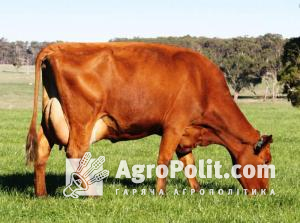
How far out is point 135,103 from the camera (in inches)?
347

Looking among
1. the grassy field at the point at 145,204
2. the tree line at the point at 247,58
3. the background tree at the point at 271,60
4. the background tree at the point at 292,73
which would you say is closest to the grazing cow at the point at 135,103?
the grassy field at the point at 145,204

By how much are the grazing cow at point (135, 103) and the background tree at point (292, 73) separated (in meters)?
47.6

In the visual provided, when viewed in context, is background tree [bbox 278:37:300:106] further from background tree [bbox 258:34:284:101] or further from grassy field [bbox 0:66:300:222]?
grassy field [bbox 0:66:300:222]

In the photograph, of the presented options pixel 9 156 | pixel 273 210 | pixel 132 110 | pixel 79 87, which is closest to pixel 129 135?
pixel 132 110

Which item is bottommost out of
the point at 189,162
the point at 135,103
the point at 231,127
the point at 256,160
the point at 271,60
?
the point at 271,60

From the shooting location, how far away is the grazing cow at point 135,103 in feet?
28.3

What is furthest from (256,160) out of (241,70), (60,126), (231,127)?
(241,70)

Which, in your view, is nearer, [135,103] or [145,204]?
[145,204]

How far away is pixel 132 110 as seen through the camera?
882cm

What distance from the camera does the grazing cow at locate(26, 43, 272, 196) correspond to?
864cm

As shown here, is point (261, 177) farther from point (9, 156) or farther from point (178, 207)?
point (9, 156)

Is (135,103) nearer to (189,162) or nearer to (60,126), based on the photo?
(60,126)

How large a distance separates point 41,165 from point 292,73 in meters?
51.3

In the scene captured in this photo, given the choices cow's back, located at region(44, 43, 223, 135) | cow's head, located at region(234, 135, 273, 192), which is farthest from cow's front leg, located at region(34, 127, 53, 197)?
cow's head, located at region(234, 135, 273, 192)
